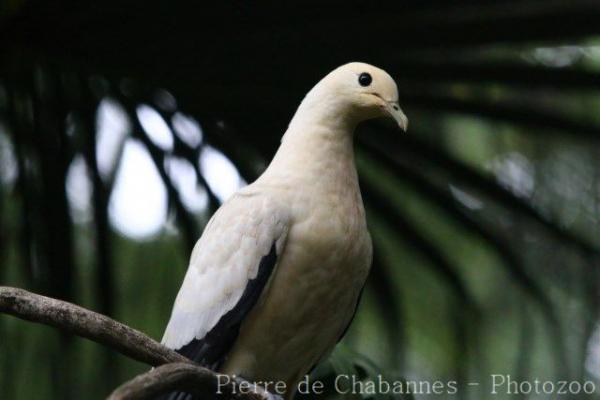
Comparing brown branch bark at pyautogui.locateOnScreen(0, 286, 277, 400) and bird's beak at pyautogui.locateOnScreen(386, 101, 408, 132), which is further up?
bird's beak at pyautogui.locateOnScreen(386, 101, 408, 132)

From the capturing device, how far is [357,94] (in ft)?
10.5

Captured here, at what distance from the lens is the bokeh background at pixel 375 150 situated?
3.47 m

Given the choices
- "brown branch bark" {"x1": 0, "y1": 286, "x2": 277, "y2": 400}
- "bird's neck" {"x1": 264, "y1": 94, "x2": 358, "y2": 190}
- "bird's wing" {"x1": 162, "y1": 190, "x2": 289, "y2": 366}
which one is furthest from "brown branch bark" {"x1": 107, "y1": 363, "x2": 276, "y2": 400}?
"bird's neck" {"x1": 264, "y1": 94, "x2": 358, "y2": 190}

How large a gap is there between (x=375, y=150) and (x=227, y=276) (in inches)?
30.8

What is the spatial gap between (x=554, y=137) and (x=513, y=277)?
43 cm

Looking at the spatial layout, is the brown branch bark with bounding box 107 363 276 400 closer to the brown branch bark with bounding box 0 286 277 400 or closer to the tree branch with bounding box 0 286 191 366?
the brown branch bark with bounding box 0 286 277 400

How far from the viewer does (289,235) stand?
10.1ft

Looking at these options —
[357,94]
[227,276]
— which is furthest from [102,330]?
[357,94]

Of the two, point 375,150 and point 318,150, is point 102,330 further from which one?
point 375,150

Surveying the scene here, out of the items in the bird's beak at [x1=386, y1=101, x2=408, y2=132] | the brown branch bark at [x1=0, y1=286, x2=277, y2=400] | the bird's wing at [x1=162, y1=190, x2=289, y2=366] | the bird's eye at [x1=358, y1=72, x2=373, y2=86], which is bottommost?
the bird's wing at [x1=162, y1=190, x2=289, y2=366]

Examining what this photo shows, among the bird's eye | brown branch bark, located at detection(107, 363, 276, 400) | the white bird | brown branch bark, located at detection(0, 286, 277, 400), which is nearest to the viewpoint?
brown branch bark, located at detection(107, 363, 276, 400)

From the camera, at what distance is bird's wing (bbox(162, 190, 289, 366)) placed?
306cm

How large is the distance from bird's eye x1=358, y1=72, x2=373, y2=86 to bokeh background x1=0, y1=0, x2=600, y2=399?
335 mm

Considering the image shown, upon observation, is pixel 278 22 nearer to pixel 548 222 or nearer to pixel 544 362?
pixel 548 222
